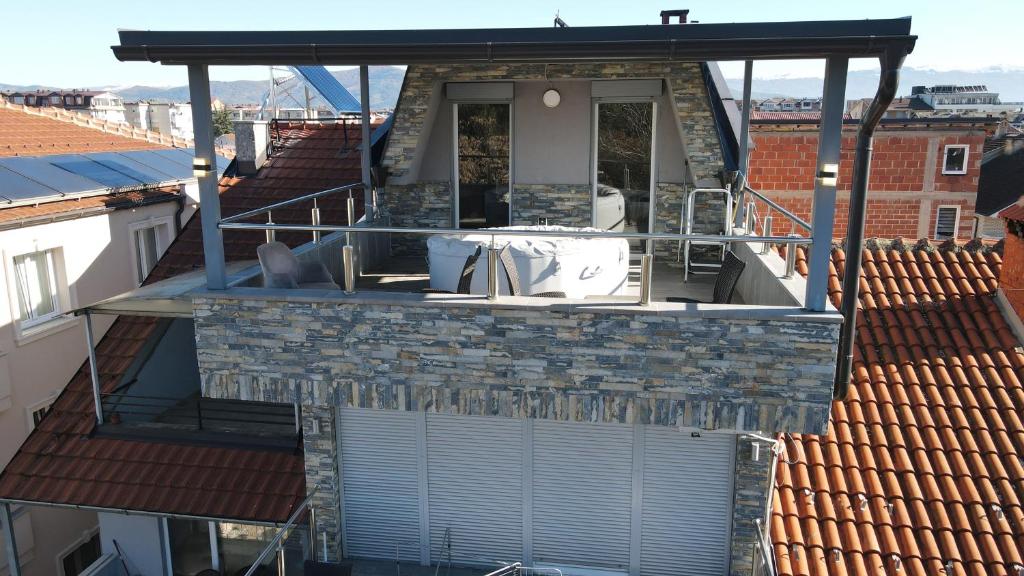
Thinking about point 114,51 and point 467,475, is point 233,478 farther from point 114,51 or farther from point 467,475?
point 114,51

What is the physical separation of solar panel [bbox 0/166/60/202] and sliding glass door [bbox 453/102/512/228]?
837cm

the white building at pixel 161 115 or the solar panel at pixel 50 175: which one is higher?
the white building at pixel 161 115

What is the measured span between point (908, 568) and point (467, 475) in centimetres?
441

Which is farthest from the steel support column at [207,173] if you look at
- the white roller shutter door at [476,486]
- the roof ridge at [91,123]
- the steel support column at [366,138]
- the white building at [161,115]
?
the white building at [161,115]

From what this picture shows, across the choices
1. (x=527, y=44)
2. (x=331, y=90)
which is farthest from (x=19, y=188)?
(x=527, y=44)

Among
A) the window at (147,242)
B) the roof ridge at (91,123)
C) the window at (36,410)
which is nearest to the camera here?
the window at (36,410)

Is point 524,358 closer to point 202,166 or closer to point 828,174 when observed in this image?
point 828,174

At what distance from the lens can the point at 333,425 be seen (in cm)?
800

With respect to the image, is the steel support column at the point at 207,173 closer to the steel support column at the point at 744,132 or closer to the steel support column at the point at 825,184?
the steel support column at the point at 825,184

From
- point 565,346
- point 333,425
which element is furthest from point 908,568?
Result: point 333,425

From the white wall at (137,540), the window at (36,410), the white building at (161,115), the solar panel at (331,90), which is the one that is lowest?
the white wall at (137,540)

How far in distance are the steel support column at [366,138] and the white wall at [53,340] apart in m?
7.02

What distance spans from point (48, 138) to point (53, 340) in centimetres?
710

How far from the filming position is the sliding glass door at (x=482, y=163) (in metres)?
11.4
